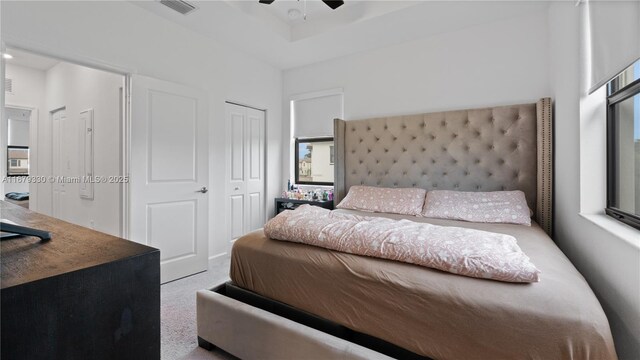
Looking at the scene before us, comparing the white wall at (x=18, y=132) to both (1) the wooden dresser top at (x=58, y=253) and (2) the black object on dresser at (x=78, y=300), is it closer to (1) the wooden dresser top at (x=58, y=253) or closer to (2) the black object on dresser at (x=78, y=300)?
(1) the wooden dresser top at (x=58, y=253)

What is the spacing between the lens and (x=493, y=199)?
2.53 metres

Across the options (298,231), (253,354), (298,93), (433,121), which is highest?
(298,93)

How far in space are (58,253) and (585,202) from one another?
2.60 m

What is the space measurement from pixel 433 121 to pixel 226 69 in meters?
2.57

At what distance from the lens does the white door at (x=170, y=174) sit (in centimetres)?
271

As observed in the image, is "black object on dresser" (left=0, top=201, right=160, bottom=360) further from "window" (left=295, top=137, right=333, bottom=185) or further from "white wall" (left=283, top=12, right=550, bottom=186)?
"window" (left=295, top=137, right=333, bottom=185)

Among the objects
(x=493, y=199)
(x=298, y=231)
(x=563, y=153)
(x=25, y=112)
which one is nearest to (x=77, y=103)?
(x=25, y=112)

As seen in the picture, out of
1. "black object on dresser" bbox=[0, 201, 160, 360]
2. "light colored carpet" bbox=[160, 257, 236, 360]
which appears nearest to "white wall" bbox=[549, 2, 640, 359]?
"black object on dresser" bbox=[0, 201, 160, 360]

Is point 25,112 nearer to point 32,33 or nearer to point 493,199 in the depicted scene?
point 32,33

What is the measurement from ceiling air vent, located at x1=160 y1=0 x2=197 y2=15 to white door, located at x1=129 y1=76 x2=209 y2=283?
695 mm

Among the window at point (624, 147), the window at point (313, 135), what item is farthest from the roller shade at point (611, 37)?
the window at point (313, 135)

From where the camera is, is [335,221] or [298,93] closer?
[335,221]

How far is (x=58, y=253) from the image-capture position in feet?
2.26

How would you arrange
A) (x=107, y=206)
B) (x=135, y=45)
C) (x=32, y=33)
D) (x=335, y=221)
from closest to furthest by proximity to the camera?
(x=335, y=221)
(x=32, y=33)
(x=135, y=45)
(x=107, y=206)
